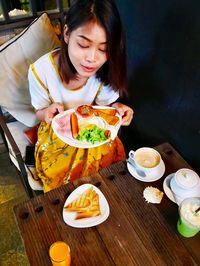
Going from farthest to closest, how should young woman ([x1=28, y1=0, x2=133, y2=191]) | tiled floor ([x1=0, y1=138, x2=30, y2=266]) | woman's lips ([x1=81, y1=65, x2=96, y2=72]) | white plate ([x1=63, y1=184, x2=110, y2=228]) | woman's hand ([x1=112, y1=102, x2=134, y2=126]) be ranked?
tiled floor ([x1=0, y1=138, x2=30, y2=266])
woman's hand ([x1=112, y1=102, x2=134, y2=126])
woman's lips ([x1=81, y1=65, x2=96, y2=72])
young woman ([x1=28, y1=0, x2=133, y2=191])
white plate ([x1=63, y1=184, x2=110, y2=228])

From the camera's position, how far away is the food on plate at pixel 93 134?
43.4 inches

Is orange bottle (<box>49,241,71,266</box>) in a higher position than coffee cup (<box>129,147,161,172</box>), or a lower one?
lower

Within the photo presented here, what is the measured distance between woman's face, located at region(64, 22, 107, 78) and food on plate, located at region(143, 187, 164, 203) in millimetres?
581

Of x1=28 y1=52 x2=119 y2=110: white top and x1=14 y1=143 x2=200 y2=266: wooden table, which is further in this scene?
x1=28 y1=52 x2=119 y2=110: white top

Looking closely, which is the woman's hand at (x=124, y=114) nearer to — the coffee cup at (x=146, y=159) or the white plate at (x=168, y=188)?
the coffee cup at (x=146, y=159)

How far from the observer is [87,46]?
1072 mm

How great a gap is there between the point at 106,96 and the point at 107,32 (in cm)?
44

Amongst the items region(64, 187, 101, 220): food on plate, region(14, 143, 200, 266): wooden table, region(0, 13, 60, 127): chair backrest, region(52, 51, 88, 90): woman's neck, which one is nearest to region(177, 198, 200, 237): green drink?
region(14, 143, 200, 266): wooden table

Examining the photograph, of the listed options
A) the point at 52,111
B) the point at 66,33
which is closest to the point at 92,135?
Answer: the point at 52,111

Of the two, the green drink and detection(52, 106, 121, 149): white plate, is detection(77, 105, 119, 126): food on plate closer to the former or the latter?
detection(52, 106, 121, 149): white plate

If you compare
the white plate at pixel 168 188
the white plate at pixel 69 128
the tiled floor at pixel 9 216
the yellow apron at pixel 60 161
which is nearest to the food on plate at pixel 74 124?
the white plate at pixel 69 128

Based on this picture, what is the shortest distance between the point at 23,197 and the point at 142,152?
1.06 m

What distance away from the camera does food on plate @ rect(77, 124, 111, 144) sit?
1.10 m

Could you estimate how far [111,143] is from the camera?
1372mm
